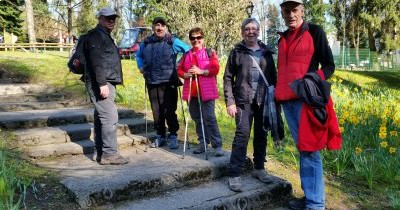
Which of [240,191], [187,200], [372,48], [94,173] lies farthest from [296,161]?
[372,48]

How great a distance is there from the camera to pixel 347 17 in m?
43.8

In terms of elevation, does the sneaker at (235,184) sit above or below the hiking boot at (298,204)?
above

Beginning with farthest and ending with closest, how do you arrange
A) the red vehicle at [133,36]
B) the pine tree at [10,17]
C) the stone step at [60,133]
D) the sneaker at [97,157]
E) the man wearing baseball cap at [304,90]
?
the pine tree at [10,17] → the red vehicle at [133,36] → the stone step at [60,133] → the sneaker at [97,157] → the man wearing baseball cap at [304,90]

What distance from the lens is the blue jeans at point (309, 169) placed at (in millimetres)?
3689

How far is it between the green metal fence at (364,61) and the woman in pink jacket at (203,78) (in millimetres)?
26085

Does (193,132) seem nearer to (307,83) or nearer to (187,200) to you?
(187,200)

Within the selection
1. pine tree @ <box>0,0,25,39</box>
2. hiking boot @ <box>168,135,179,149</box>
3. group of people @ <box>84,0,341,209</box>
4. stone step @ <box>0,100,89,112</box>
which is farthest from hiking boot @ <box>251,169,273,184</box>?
pine tree @ <box>0,0,25,39</box>

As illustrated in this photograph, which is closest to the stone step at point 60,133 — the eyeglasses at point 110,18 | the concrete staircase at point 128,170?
the concrete staircase at point 128,170

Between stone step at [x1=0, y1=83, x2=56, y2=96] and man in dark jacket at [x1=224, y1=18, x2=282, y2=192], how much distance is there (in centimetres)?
464

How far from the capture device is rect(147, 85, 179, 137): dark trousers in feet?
17.4

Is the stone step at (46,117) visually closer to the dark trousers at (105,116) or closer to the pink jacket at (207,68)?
the dark trousers at (105,116)

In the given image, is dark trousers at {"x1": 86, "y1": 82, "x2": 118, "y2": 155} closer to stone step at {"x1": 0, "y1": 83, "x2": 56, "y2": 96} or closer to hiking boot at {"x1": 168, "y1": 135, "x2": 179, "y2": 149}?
hiking boot at {"x1": 168, "y1": 135, "x2": 179, "y2": 149}

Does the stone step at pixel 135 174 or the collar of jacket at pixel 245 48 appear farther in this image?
the collar of jacket at pixel 245 48

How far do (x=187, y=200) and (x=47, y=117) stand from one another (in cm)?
285
